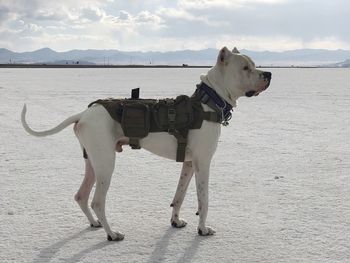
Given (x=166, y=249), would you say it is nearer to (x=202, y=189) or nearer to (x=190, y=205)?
(x=202, y=189)

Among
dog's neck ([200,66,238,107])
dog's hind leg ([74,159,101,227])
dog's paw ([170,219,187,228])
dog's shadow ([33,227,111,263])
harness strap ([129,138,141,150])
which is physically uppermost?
dog's neck ([200,66,238,107])

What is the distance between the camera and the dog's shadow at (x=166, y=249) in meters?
3.85

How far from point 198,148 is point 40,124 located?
7.95 meters

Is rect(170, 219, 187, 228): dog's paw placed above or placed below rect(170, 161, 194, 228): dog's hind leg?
below

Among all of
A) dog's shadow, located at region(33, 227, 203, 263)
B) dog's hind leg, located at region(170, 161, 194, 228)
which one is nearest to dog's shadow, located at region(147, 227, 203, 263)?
dog's shadow, located at region(33, 227, 203, 263)

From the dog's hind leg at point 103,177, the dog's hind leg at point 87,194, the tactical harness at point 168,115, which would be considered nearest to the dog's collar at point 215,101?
the tactical harness at point 168,115

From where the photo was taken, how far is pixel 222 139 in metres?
9.52

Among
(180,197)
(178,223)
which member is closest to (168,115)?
(180,197)

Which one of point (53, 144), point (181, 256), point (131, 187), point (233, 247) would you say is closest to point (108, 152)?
point (181, 256)

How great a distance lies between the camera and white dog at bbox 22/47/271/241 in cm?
424

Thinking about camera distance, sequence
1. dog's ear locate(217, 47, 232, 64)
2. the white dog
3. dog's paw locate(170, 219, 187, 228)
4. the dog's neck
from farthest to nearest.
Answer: dog's paw locate(170, 219, 187, 228) → the dog's neck → dog's ear locate(217, 47, 232, 64) → the white dog

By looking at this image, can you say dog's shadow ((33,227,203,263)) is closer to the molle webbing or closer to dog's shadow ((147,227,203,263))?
dog's shadow ((147,227,203,263))

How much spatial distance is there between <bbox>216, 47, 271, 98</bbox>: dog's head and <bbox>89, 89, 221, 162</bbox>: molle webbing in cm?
34

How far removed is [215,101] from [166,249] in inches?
56.4
